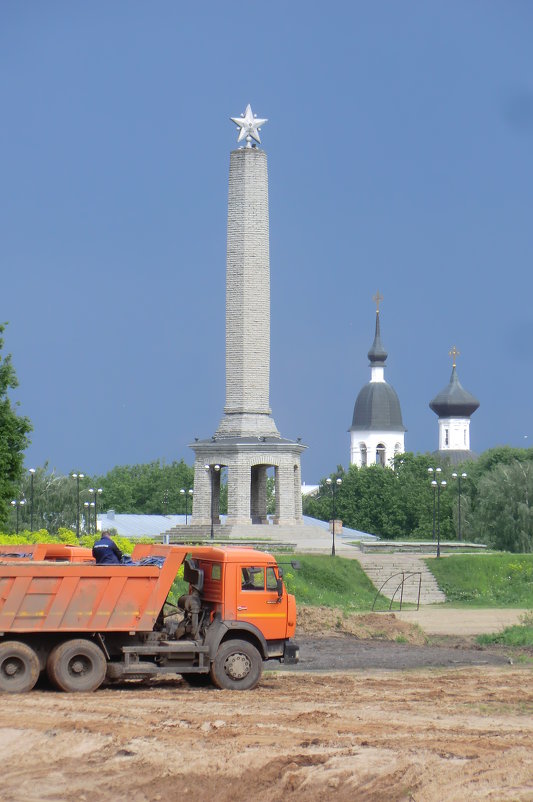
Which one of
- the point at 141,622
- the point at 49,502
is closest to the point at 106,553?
the point at 141,622

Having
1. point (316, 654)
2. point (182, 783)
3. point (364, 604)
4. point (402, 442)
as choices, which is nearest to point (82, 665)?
point (182, 783)

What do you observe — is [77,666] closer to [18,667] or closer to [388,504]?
[18,667]

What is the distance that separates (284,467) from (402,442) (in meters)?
112

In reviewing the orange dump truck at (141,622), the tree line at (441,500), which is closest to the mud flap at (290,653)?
the orange dump truck at (141,622)

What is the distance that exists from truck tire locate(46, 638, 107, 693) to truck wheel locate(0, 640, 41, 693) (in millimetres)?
298

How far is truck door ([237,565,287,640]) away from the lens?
22.9m

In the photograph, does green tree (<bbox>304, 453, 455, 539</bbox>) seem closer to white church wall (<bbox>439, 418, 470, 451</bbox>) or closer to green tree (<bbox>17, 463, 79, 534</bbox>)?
green tree (<bbox>17, 463, 79, 534</bbox>)

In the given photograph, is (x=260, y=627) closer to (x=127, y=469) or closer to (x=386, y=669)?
(x=386, y=669)

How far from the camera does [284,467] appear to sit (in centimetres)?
6975

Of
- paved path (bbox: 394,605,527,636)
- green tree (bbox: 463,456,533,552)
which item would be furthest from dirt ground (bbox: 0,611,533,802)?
green tree (bbox: 463,456,533,552)

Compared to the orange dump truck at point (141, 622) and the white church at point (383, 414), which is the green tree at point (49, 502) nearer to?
the white church at point (383, 414)

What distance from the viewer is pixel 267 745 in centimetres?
1733

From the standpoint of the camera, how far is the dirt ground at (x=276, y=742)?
15.6m

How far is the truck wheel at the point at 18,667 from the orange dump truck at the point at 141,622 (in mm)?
16
